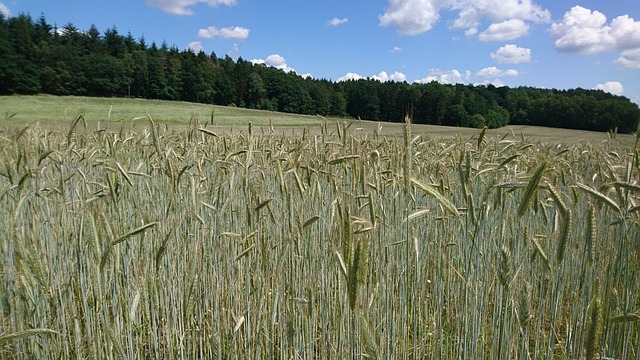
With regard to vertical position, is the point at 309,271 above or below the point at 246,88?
below

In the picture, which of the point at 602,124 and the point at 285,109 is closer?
the point at 602,124

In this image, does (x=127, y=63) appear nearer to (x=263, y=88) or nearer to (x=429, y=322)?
(x=263, y=88)

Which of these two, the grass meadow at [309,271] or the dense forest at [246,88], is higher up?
the dense forest at [246,88]

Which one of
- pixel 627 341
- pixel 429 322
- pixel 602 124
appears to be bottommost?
pixel 429 322

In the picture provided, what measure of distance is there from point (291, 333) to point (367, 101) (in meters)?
40.9

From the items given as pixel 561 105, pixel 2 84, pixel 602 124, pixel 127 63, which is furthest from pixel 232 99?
pixel 602 124

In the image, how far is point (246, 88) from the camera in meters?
43.7

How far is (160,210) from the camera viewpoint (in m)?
2.47

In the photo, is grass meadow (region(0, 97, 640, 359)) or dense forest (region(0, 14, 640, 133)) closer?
grass meadow (region(0, 97, 640, 359))

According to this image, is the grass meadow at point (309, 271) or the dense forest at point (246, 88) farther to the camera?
the dense forest at point (246, 88)

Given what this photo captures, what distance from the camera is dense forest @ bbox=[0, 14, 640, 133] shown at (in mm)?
30859

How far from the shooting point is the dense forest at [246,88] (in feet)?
101

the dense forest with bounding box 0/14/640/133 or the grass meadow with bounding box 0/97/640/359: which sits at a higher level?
the dense forest with bounding box 0/14/640/133

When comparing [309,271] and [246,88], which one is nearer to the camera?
[309,271]
